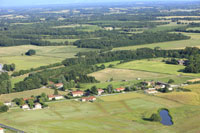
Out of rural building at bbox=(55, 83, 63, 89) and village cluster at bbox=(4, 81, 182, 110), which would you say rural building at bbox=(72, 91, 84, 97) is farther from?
rural building at bbox=(55, 83, 63, 89)

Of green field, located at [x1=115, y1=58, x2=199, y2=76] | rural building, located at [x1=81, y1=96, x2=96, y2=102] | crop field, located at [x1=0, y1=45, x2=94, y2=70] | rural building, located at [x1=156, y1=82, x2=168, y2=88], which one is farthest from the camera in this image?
crop field, located at [x1=0, y1=45, x2=94, y2=70]

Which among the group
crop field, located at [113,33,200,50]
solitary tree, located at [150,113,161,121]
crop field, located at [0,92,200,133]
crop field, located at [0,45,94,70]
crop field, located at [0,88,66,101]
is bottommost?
crop field, located at [0,45,94,70]

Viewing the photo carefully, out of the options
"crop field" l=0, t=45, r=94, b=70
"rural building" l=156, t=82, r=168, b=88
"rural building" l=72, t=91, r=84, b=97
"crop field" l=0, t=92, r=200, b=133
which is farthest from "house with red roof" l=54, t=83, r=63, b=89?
"crop field" l=0, t=45, r=94, b=70

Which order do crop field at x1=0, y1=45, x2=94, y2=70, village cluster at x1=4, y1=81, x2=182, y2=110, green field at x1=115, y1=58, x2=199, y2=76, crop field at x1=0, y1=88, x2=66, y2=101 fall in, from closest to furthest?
village cluster at x1=4, y1=81, x2=182, y2=110 < crop field at x1=0, y1=88, x2=66, y2=101 < green field at x1=115, y1=58, x2=199, y2=76 < crop field at x1=0, y1=45, x2=94, y2=70

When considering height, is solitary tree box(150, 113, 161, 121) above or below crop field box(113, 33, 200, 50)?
above

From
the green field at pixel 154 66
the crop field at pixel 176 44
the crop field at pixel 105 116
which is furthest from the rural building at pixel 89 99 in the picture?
the crop field at pixel 176 44

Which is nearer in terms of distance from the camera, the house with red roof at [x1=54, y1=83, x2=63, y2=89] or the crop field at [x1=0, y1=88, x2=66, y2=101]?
the crop field at [x1=0, y1=88, x2=66, y2=101]
